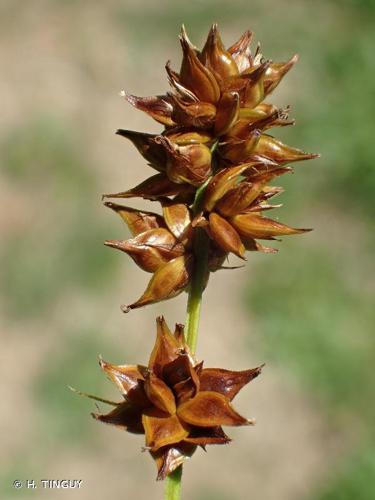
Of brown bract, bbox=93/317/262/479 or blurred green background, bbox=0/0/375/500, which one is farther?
blurred green background, bbox=0/0/375/500

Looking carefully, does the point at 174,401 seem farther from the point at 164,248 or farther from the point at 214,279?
the point at 214,279

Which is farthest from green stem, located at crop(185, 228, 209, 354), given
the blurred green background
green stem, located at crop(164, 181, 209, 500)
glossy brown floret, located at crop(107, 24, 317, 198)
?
the blurred green background

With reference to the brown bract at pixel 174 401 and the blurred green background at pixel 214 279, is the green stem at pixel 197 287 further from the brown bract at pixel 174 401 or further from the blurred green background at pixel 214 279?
the blurred green background at pixel 214 279

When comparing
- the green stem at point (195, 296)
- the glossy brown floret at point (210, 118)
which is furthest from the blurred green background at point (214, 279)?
the glossy brown floret at point (210, 118)

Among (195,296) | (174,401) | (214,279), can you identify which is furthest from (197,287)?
(214,279)

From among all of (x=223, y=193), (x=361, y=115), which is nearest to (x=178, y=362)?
(x=223, y=193)

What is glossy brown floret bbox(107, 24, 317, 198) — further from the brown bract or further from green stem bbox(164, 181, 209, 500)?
the brown bract
